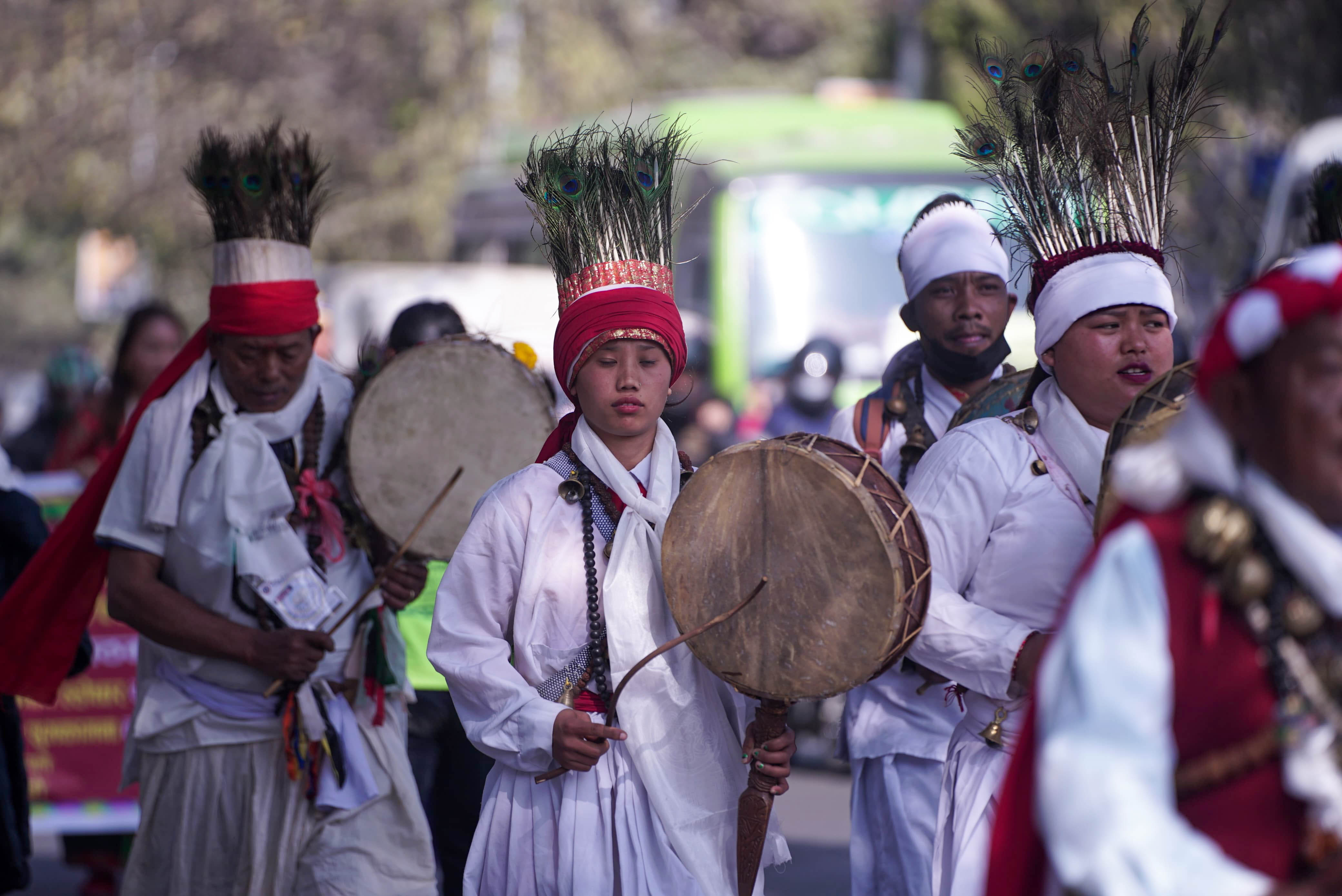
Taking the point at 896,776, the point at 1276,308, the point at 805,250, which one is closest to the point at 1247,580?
the point at 1276,308

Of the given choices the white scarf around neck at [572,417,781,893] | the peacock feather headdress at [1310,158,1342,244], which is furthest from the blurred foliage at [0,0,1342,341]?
the white scarf around neck at [572,417,781,893]

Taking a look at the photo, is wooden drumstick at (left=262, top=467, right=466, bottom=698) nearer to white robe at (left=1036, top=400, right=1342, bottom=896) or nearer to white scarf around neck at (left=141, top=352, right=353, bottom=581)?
white scarf around neck at (left=141, top=352, right=353, bottom=581)

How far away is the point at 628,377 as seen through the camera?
371 centimetres

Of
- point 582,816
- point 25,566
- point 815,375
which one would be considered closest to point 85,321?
point 815,375

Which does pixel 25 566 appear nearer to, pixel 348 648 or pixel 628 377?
pixel 348 648

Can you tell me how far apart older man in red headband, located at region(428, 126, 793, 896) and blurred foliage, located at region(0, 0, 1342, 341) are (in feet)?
27.7

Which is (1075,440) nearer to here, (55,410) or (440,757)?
(440,757)

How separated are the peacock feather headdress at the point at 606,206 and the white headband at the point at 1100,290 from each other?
89 cm

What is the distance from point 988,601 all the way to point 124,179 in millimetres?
16666

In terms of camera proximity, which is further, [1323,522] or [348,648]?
[348,648]

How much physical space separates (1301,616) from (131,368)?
242 inches

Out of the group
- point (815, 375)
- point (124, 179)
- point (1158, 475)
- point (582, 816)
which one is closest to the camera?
point (1158, 475)

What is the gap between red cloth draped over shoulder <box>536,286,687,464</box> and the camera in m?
3.72

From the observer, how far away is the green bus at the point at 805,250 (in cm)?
1336
